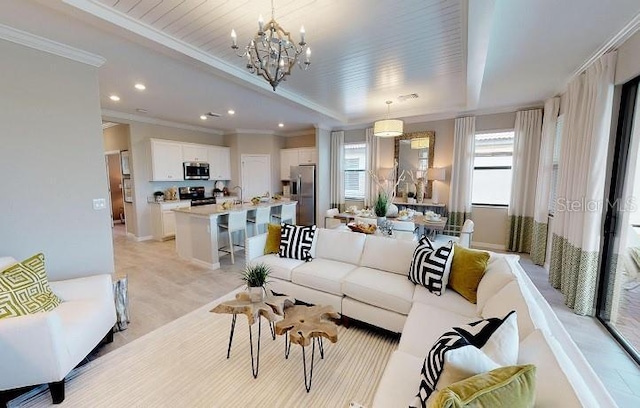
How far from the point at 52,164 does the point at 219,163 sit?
463 centimetres

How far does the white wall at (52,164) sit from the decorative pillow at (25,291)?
2.21 feet

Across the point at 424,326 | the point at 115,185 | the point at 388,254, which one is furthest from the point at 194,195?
Answer: the point at 424,326

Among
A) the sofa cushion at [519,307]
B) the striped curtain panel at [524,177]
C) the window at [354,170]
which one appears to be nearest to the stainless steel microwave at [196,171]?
the window at [354,170]

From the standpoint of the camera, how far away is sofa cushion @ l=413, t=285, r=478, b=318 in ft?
6.68

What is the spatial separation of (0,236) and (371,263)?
3503 mm

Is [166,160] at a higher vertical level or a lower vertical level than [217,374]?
higher

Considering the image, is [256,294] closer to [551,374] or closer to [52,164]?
[551,374]

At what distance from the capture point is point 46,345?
1644mm

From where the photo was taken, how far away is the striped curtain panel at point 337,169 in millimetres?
6719

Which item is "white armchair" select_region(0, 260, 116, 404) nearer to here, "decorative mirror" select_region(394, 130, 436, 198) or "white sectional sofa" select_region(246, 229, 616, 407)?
"white sectional sofa" select_region(246, 229, 616, 407)

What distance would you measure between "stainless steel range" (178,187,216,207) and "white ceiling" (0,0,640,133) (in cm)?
247

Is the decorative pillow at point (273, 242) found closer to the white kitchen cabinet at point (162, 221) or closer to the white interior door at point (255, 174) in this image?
the white kitchen cabinet at point (162, 221)

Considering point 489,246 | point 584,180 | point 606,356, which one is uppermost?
point 584,180

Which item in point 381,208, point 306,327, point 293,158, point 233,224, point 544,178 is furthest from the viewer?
point 293,158
